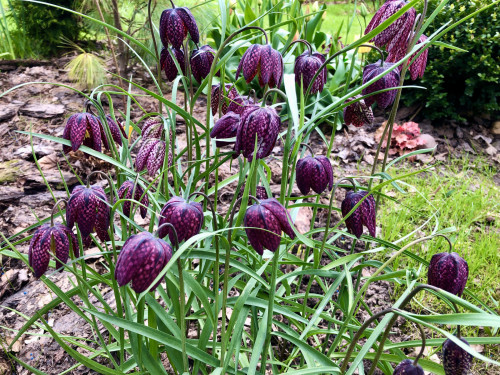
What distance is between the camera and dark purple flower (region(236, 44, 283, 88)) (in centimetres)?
109

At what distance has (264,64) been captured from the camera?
3.58 feet

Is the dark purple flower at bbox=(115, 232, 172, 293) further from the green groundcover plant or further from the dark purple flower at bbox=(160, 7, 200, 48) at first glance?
the dark purple flower at bbox=(160, 7, 200, 48)

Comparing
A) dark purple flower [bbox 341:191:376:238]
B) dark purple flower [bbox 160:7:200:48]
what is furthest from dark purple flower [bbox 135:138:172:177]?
dark purple flower [bbox 341:191:376:238]

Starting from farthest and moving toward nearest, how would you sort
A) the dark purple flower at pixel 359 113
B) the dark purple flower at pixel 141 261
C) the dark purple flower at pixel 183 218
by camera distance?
the dark purple flower at pixel 359 113, the dark purple flower at pixel 183 218, the dark purple flower at pixel 141 261

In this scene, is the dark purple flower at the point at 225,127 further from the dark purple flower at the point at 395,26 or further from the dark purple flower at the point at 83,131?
the dark purple flower at the point at 395,26

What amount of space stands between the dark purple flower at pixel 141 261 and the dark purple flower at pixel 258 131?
0.86 ft

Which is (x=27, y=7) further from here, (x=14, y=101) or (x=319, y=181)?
(x=319, y=181)

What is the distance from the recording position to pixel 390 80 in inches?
45.4

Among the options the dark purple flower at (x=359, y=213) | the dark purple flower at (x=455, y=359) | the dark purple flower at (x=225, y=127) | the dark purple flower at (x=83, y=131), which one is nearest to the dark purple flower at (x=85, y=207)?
the dark purple flower at (x=83, y=131)

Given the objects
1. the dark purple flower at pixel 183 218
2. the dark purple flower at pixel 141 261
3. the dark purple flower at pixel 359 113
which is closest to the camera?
the dark purple flower at pixel 141 261

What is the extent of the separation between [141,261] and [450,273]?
622 millimetres

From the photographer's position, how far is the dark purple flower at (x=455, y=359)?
2.53 feet

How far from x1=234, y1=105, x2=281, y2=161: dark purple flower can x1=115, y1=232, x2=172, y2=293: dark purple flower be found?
0.86 ft

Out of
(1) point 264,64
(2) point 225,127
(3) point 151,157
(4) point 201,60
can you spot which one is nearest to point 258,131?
(2) point 225,127
